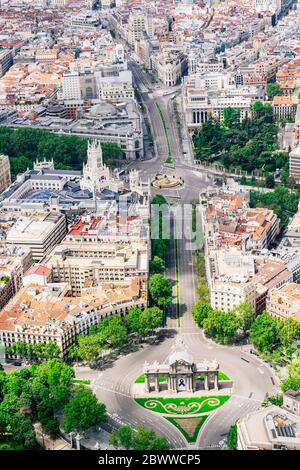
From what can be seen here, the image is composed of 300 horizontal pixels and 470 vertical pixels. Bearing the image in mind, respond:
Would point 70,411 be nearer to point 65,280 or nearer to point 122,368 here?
point 122,368

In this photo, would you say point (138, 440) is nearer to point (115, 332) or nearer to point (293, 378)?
point (293, 378)

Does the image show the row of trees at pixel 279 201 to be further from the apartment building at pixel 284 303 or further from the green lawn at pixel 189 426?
the green lawn at pixel 189 426

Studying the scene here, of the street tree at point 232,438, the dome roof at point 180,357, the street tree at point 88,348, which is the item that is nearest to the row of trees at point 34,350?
the street tree at point 88,348

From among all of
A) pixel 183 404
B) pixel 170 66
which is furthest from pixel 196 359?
pixel 170 66

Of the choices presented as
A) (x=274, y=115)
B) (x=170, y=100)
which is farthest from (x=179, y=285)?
(x=170, y=100)

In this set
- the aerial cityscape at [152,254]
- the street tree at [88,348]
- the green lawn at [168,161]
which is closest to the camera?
the aerial cityscape at [152,254]

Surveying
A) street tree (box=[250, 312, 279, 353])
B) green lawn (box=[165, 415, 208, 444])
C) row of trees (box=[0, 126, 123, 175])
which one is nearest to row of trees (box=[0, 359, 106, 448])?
green lawn (box=[165, 415, 208, 444])

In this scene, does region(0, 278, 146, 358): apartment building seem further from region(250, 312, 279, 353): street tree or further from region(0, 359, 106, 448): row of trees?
region(250, 312, 279, 353): street tree
